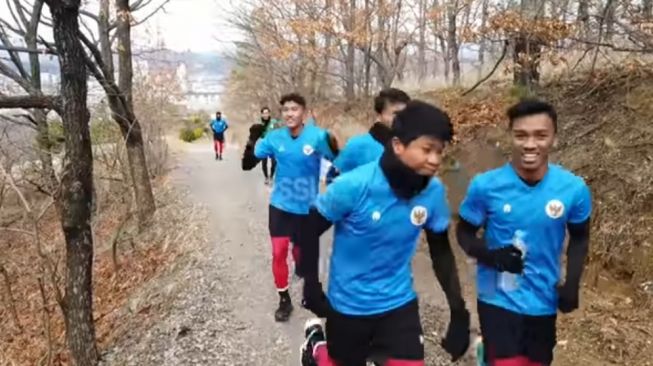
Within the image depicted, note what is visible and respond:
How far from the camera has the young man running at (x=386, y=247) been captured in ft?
9.37

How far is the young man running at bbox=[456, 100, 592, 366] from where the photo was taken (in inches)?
121

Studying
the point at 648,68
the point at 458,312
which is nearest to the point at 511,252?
the point at 458,312

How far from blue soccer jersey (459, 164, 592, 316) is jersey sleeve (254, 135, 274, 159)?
261 centimetres

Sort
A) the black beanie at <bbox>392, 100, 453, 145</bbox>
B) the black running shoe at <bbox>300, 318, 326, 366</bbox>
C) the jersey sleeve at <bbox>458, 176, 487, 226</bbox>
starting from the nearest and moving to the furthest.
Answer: the black beanie at <bbox>392, 100, 453, 145</bbox> < the jersey sleeve at <bbox>458, 176, 487, 226</bbox> < the black running shoe at <bbox>300, 318, 326, 366</bbox>

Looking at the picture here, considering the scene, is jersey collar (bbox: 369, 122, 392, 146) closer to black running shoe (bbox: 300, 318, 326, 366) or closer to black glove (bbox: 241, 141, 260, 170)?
black glove (bbox: 241, 141, 260, 170)

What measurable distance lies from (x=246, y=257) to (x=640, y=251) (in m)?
5.51

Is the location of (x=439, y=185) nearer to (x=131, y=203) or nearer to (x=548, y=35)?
(x=548, y=35)

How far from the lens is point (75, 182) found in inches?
215

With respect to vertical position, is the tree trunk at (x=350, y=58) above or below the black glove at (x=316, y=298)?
above

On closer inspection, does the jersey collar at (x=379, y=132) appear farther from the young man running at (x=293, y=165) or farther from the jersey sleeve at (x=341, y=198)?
the jersey sleeve at (x=341, y=198)

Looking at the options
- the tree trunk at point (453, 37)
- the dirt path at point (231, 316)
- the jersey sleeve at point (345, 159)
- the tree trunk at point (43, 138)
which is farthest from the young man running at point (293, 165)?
the tree trunk at point (453, 37)

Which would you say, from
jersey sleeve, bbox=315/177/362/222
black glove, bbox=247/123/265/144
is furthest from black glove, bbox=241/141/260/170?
jersey sleeve, bbox=315/177/362/222

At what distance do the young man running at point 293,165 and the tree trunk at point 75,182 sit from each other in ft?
5.28

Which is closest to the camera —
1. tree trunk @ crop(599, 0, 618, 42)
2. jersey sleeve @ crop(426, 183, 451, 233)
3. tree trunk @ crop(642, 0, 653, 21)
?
jersey sleeve @ crop(426, 183, 451, 233)
